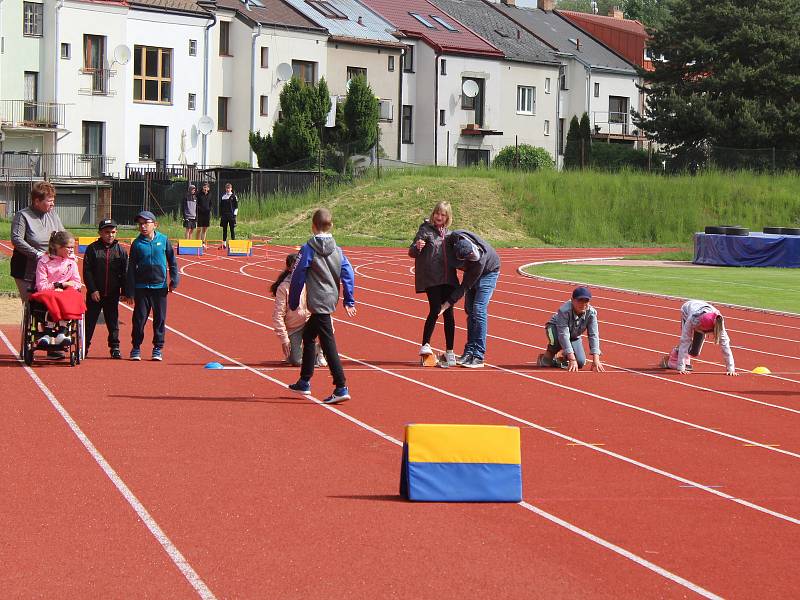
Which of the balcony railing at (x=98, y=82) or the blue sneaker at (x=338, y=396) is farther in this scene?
the balcony railing at (x=98, y=82)

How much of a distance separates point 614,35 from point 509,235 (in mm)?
37244

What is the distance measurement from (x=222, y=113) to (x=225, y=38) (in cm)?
341

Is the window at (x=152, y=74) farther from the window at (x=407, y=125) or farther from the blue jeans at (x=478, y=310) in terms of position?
the blue jeans at (x=478, y=310)

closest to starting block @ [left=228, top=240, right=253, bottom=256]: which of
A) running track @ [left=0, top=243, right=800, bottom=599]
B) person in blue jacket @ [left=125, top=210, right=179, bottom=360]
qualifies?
running track @ [left=0, top=243, right=800, bottom=599]

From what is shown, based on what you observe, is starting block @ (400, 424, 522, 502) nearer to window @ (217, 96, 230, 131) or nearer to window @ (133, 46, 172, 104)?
window @ (133, 46, 172, 104)

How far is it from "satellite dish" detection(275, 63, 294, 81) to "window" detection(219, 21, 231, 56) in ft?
8.51

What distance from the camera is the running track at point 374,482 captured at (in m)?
7.05

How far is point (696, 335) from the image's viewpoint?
16.0 meters

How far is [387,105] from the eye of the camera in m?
66.4

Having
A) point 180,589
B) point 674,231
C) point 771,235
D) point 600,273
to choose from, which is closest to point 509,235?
point 674,231

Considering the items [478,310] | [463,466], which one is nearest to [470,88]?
[478,310]

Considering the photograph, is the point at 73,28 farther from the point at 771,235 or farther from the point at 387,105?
the point at 771,235

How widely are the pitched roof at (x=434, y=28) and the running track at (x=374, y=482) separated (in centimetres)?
5241

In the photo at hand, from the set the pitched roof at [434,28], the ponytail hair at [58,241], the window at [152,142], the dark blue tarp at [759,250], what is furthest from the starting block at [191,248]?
the pitched roof at [434,28]
